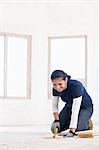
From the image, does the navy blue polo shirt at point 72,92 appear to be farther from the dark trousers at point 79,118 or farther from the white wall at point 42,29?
the white wall at point 42,29

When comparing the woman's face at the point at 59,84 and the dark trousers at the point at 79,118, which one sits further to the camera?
the dark trousers at the point at 79,118

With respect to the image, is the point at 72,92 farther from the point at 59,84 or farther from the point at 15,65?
the point at 15,65

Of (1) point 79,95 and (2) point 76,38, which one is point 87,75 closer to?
(2) point 76,38

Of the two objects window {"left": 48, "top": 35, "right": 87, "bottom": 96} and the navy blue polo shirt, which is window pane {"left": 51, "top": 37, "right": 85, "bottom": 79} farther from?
the navy blue polo shirt

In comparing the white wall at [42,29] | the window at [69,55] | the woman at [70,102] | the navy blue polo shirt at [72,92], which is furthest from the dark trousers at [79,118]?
the window at [69,55]

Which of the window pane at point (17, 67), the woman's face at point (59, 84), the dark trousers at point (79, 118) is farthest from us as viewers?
the window pane at point (17, 67)

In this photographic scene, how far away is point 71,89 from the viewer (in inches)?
137

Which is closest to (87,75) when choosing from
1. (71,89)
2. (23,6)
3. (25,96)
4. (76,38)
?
(76,38)

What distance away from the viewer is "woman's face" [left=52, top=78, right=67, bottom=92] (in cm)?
328

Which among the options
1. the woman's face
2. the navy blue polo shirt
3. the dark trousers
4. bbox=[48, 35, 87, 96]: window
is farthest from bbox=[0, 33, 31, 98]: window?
the woman's face

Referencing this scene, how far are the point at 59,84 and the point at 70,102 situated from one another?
17.9 inches

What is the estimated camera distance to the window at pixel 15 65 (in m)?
8.91

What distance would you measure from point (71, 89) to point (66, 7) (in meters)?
5.96

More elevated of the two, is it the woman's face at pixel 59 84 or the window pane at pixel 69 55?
the window pane at pixel 69 55
